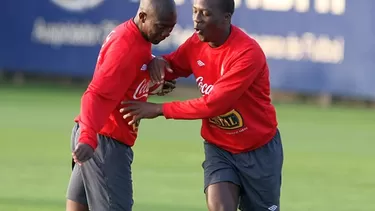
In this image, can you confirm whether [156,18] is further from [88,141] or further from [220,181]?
[220,181]

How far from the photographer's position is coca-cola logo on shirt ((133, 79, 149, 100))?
781 centimetres

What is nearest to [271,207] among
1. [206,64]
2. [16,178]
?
[206,64]

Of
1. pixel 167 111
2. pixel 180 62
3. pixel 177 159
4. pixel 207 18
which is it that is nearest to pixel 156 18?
pixel 207 18

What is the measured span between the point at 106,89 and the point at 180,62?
3.65 feet

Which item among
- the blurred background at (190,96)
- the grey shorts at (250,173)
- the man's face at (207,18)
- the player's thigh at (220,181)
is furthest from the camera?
the blurred background at (190,96)

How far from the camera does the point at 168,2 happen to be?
765cm

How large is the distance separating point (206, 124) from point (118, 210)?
104 cm

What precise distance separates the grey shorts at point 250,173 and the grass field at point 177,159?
2915 millimetres

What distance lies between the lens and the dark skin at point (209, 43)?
7730 millimetres

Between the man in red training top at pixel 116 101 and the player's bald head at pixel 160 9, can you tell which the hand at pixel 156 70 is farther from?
the player's bald head at pixel 160 9

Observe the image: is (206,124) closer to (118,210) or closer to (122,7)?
(118,210)

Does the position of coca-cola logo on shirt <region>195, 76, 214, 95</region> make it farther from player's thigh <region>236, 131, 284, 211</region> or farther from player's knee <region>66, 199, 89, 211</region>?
player's knee <region>66, 199, 89, 211</region>

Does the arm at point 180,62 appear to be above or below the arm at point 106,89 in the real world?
above

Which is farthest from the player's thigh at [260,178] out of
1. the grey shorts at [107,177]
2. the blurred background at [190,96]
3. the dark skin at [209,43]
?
the blurred background at [190,96]
